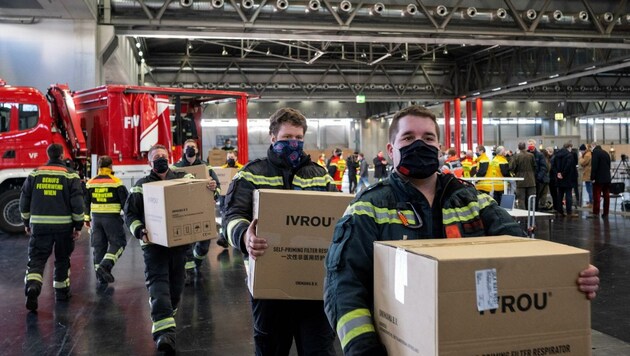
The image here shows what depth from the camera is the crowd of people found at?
188cm

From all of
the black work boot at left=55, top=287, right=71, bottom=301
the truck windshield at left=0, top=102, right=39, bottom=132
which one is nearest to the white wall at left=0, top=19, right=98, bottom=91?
the truck windshield at left=0, top=102, right=39, bottom=132

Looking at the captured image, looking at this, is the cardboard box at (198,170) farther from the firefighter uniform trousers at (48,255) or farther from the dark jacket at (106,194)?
the firefighter uniform trousers at (48,255)

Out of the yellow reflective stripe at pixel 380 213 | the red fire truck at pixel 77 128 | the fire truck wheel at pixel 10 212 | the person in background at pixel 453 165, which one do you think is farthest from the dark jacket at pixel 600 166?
the fire truck wheel at pixel 10 212

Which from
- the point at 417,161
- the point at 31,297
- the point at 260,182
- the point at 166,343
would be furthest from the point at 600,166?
the point at 417,161

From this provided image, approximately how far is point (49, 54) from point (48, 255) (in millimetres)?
7054

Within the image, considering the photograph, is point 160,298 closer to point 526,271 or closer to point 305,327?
point 305,327

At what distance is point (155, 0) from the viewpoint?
35.8 feet

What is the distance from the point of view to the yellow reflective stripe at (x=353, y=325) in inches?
70.2

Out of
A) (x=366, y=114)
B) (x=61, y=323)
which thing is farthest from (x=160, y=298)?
(x=366, y=114)

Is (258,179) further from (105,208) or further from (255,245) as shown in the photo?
(105,208)

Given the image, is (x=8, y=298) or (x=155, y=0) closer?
(x=8, y=298)

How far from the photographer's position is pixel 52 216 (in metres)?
5.73

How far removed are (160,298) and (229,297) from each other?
170 centimetres

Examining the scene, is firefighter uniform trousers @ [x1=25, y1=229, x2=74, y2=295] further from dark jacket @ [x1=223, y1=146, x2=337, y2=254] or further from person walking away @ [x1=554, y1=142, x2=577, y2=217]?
person walking away @ [x1=554, y1=142, x2=577, y2=217]
